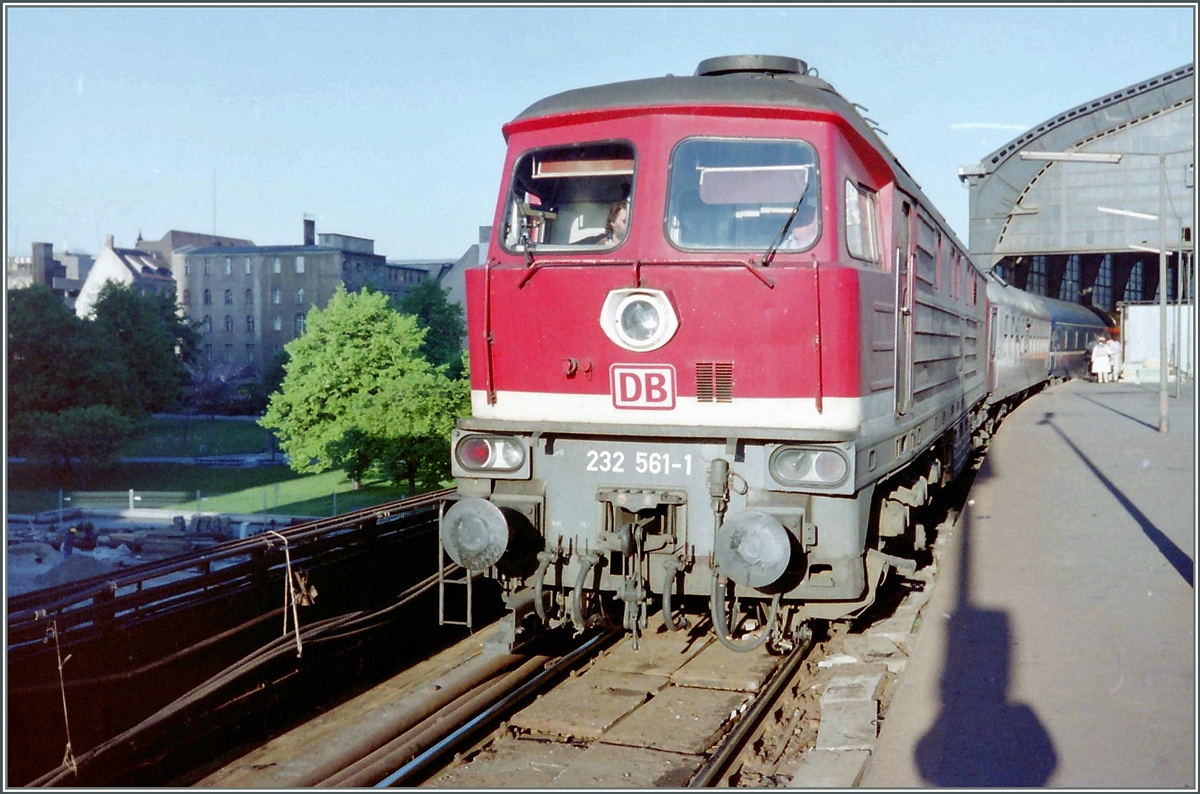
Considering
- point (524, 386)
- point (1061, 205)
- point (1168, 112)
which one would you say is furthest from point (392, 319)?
point (524, 386)

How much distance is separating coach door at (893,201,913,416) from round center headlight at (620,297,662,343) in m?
1.98

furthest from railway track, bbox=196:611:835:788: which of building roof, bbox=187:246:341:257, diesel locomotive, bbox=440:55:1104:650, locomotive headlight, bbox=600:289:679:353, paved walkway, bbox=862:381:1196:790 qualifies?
building roof, bbox=187:246:341:257

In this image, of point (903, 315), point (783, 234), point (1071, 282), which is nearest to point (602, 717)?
point (783, 234)

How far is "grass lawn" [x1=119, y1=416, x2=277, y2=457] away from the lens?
193ft

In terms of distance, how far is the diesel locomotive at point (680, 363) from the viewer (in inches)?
231

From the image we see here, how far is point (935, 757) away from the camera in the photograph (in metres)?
4.75

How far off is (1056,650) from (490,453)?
3682 millimetres

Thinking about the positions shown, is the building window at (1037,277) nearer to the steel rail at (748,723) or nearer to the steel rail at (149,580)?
the steel rail at (748,723)

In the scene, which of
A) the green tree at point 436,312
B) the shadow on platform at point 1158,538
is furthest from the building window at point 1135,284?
the shadow on platform at point 1158,538

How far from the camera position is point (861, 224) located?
21.4 feet

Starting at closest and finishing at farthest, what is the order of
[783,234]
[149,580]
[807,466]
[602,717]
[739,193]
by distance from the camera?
[807,466] < [783,234] < [739,193] < [149,580] < [602,717]

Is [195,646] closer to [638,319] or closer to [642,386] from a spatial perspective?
[642,386]

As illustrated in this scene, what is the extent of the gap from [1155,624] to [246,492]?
45004 mm

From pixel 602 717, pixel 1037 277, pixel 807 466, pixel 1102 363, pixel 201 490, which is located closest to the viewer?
pixel 807 466
